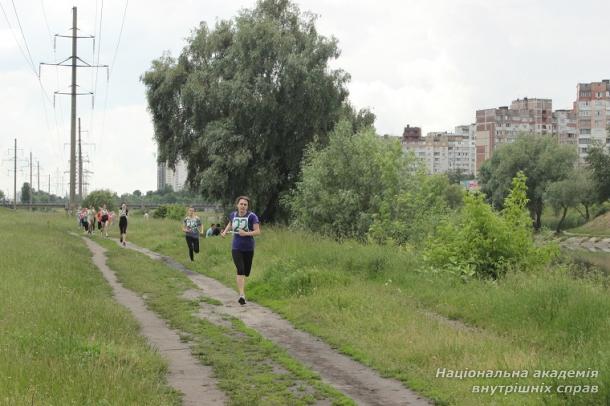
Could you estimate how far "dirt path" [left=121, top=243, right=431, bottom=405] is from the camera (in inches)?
259

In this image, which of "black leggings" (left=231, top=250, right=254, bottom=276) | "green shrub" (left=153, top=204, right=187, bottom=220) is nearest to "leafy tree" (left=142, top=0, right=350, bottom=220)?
"black leggings" (left=231, top=250, right=254, bottom=276)

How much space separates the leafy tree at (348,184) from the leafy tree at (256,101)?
29.2ft

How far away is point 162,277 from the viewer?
16891 mm

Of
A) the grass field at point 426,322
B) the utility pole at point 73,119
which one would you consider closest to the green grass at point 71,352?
the grass field at point 426,322

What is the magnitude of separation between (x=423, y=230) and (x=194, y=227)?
742cm

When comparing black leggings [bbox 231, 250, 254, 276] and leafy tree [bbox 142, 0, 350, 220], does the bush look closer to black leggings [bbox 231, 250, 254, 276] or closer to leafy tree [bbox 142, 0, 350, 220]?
black leggings [bbox 231, 250, 254, 276]

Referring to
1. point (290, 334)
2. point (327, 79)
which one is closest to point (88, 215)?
point (327, 79)

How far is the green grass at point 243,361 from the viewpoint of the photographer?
21.2 feet

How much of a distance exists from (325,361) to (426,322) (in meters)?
2.38

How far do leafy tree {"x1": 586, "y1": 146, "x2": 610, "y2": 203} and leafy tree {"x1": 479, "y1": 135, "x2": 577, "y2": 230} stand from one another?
3.38 metres

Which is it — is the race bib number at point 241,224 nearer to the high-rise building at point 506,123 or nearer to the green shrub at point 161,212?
the green shrub at point 161,212

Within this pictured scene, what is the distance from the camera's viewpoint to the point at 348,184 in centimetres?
2584

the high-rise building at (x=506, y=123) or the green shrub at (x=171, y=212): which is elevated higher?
the high-rise building at (x=506, y=123)

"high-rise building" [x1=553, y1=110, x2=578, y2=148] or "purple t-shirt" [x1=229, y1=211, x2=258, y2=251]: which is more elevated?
"high-rise building" [x1=553, y1=110, x2=578, y2=148]
